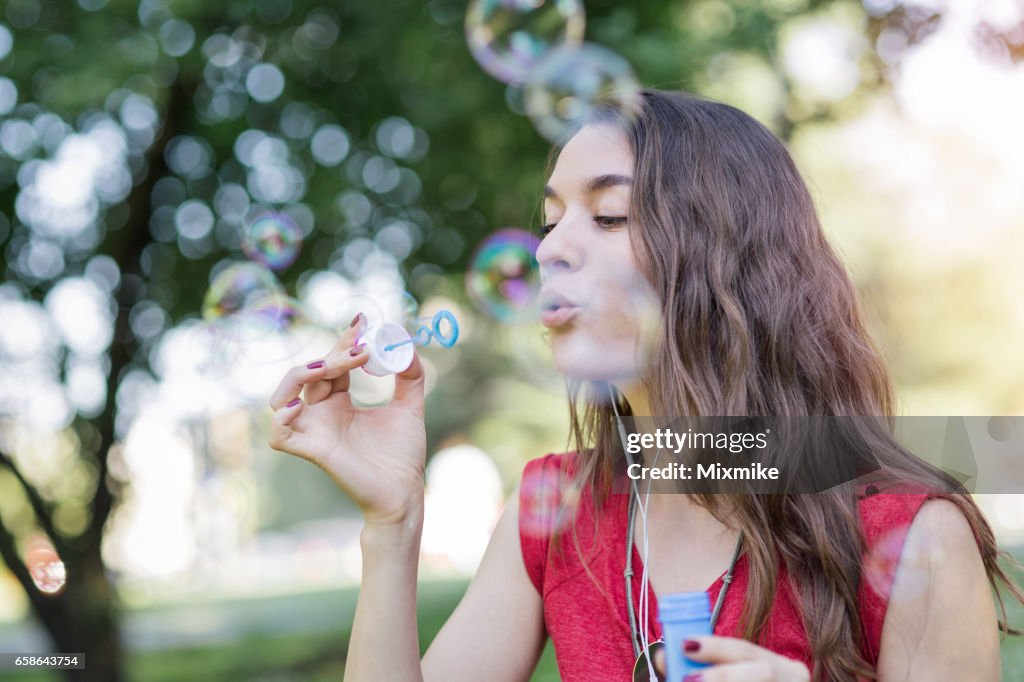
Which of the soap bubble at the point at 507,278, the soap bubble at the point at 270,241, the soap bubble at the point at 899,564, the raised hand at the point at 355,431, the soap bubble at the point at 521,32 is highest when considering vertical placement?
the soap bubble at the point at 521,32

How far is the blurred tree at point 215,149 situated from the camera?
147 inches

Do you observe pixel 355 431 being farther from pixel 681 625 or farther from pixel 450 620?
pixel 681 625

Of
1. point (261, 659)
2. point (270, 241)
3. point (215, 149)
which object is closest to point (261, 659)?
point (261, 659)

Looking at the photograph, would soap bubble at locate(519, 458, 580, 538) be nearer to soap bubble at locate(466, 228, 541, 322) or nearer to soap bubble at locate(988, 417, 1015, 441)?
soap bubble at locate(466, 228, 541, 322)

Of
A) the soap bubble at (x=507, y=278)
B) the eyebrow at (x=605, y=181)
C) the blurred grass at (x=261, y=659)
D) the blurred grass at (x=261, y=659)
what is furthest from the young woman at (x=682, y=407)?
the blurred grass at (x=261, y=659)

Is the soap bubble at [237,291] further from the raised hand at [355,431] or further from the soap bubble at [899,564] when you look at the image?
the soap bubble at [899,564]

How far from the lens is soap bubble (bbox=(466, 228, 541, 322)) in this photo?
248cm

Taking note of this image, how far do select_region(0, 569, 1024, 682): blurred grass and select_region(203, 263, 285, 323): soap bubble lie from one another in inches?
144

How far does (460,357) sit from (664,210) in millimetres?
19689

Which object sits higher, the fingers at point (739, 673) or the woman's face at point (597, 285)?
the woman's face at point (597, 285)

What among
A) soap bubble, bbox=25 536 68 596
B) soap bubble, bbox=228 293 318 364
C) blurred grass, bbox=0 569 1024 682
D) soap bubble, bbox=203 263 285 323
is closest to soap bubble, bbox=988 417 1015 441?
soap bubble, bbox=228 293 318 364

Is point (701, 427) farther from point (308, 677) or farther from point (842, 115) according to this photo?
point (308, 677)

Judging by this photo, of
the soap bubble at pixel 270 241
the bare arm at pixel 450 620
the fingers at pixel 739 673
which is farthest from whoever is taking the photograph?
the soap bubble at pixel 270 241

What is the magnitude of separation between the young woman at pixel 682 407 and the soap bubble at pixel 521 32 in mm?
1400
